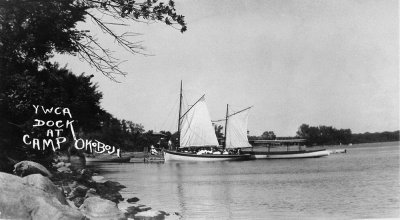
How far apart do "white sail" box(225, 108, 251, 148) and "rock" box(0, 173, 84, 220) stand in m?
49.8

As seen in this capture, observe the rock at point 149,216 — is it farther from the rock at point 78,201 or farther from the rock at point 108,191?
the rock at point 108,191

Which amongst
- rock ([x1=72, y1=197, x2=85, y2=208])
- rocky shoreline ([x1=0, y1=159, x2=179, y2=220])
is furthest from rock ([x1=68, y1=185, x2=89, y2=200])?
rock ([x1=72, y1=197, x2=85, y2=208])

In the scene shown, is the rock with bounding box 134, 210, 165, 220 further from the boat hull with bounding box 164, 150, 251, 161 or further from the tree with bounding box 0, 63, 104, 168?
the boat hull with bounding box 164, 150, 251, 161

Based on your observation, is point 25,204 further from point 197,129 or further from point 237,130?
point 237,130

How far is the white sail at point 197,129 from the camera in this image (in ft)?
175

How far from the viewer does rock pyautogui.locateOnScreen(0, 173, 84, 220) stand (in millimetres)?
7141

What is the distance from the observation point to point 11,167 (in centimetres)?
988

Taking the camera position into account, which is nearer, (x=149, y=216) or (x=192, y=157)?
(x=149, y=216)

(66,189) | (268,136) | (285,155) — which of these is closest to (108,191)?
(66,189)

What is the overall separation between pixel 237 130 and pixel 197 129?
7053 mm

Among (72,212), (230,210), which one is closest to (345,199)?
(230,210)

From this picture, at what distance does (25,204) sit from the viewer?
728 centimetres

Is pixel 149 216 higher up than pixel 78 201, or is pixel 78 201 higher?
pixel 78 201

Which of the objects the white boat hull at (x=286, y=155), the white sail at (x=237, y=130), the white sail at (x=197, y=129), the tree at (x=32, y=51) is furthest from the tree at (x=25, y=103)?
the white boat hull at (x=286, y=155)
